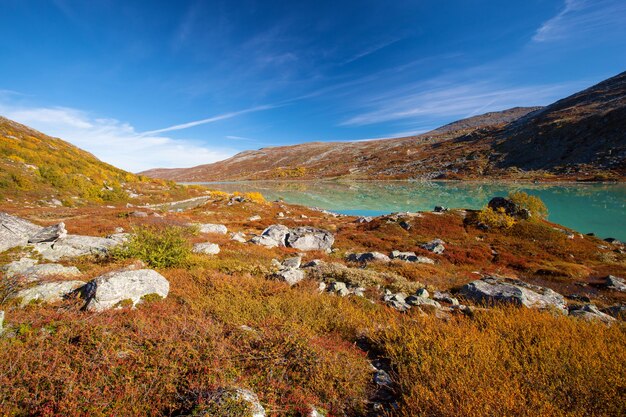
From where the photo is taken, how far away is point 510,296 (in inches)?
338

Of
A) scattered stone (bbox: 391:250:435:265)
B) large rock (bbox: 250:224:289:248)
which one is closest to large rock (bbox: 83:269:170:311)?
large rock (bbox: 250:224:289:248)

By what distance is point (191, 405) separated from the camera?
3.60 meters

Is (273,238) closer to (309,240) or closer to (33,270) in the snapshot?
(309,240)

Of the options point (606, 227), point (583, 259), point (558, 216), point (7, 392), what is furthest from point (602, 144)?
point (7, 392)

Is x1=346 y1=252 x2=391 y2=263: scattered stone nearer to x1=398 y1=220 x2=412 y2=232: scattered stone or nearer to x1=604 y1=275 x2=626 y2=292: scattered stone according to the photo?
x1=604 y1=275 x2=626 y2=292: scattered stone

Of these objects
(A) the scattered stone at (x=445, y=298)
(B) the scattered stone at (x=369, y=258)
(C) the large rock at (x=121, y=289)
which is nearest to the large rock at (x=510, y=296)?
(A) the scattered stone at (x=445, y=298)

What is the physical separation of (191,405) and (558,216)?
45.4 meters

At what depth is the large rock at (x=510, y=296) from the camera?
8.30 m

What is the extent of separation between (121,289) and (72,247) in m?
6.62

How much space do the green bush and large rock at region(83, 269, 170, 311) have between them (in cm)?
271

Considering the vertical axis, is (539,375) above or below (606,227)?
above

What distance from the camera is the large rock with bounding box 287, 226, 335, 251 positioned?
18656mm

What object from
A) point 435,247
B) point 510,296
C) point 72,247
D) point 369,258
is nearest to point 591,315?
point 510,296

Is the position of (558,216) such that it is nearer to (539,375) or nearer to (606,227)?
(606,227)
